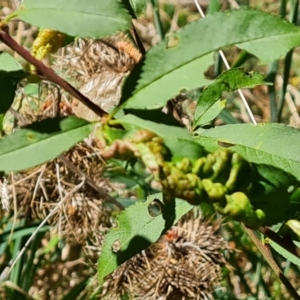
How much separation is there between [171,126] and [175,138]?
0.05 feet

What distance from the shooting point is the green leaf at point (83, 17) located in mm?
631

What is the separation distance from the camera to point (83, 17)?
0.64m

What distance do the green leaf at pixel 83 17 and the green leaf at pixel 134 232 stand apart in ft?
0.92

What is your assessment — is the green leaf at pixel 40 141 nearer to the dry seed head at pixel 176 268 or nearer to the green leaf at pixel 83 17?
the green leaf at pixel 83 17

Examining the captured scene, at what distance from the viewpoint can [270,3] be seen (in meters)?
2.68

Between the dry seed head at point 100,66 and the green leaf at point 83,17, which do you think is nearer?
the green leaf at point 83,17

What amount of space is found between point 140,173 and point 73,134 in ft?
3.57

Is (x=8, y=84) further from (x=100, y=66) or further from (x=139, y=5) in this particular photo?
(x=100, y=66)

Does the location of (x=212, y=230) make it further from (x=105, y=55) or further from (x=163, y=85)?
(x=163, y=85)

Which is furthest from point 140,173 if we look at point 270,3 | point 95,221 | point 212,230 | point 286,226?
point 270,3

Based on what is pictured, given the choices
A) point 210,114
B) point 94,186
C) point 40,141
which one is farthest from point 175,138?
point 94,186

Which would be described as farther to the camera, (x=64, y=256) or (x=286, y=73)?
(x=64, y=256)

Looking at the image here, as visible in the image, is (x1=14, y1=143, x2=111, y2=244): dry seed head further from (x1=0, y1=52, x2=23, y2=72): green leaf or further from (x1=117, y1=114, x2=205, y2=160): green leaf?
(x1=117, y1=114, x2=205, y2=160): green leaf

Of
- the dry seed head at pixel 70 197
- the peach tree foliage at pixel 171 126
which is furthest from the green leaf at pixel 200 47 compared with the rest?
the dry seed head at pixel 70 197
